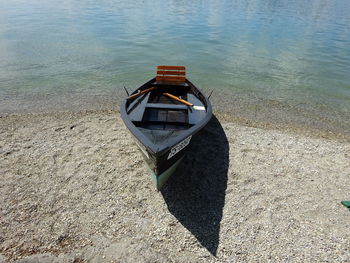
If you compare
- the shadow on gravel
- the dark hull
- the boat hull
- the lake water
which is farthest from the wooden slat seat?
the boat hull

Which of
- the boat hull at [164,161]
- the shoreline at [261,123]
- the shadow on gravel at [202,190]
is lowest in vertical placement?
the shoreline at [261,123]

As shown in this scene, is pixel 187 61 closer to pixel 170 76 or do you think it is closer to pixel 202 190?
pixel 170 76

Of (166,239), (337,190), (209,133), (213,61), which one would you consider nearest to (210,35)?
(213,61)

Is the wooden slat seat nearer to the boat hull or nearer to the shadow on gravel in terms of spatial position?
the shadow on gravel

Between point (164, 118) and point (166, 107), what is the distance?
0.59 meters

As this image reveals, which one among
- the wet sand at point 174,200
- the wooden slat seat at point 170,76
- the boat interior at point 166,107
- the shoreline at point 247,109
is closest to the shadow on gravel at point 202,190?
the wet sand at point 174,200

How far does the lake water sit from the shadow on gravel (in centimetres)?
475

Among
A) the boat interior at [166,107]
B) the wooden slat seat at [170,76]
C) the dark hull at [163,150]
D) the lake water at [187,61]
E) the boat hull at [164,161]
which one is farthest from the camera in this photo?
the lake water at [187,61]

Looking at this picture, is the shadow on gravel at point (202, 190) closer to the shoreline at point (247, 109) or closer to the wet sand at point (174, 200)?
the wet sand at point (174, 200)

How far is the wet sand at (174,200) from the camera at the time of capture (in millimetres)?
5406

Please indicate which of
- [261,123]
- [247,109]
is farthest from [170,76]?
[261,123]

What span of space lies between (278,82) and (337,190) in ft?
35.1

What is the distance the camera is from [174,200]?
6.61 m

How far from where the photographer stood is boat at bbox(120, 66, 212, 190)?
5.99 metres
